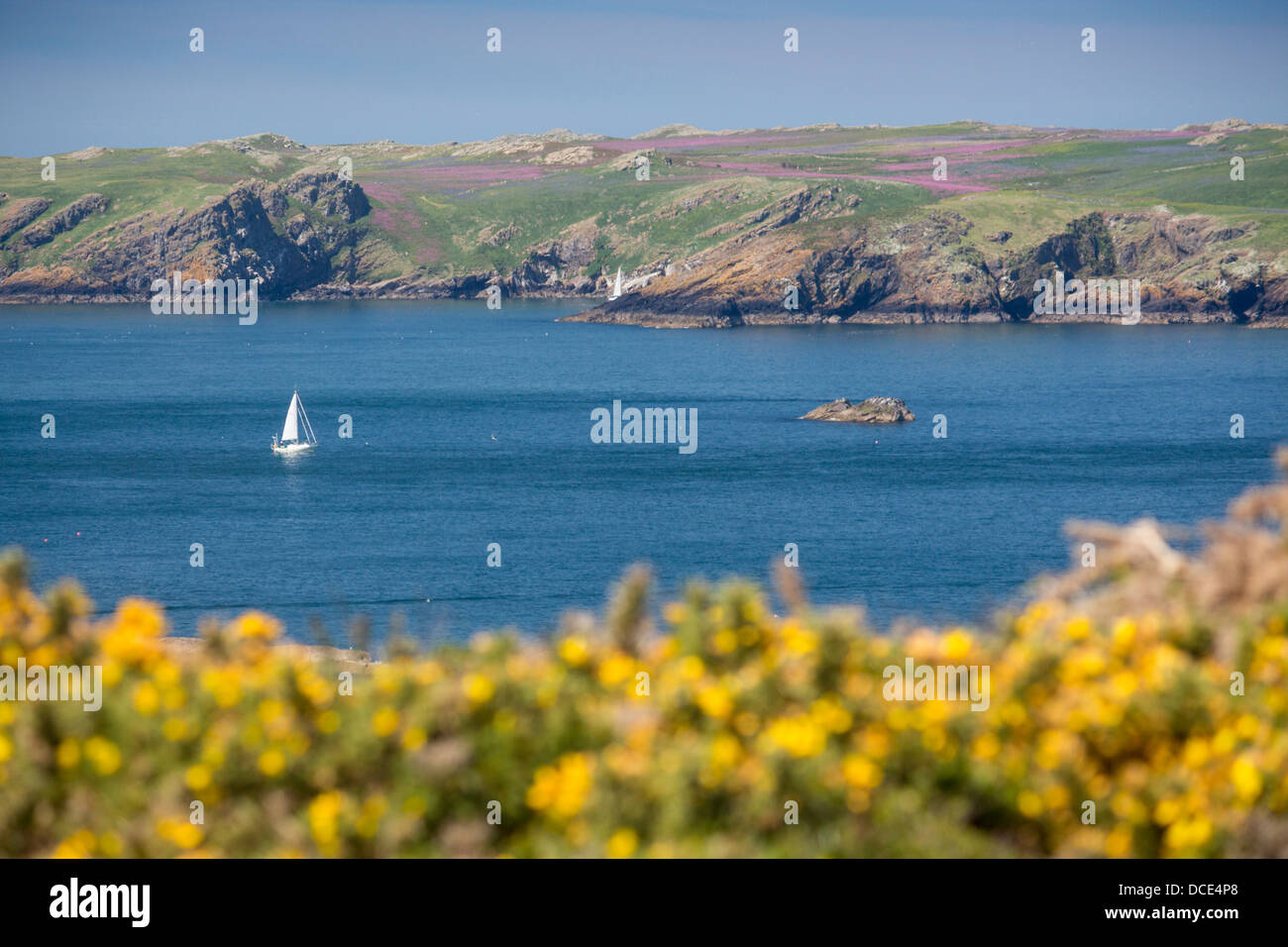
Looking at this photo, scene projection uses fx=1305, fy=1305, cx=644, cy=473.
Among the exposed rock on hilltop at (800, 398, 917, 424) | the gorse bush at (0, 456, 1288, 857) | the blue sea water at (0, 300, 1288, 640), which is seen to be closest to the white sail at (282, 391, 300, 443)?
the blue sea water at (0, 300, 1288, 640)

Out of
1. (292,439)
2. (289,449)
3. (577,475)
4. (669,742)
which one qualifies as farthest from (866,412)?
(669,742)

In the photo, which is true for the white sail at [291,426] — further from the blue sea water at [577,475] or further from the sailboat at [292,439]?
the blue sea water at [577,475]

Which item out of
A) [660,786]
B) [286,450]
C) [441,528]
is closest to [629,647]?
[660,786]

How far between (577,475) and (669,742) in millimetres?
93161

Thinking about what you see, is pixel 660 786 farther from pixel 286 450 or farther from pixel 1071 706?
pixel 286 450

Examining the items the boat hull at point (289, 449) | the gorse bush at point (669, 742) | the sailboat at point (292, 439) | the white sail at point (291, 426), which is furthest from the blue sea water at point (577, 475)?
the white sail at point (291, 426)

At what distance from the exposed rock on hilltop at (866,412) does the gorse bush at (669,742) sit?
11516 cm

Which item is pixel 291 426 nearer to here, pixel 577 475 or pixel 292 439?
pixel 292 439

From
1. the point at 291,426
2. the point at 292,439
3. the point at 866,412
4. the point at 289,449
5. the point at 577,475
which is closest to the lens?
the point at 577,475

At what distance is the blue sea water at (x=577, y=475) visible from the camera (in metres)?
67.6

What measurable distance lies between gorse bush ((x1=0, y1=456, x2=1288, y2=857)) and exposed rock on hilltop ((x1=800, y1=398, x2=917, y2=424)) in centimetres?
11516

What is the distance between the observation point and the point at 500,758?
647 centimetres

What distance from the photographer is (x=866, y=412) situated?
123 meters
